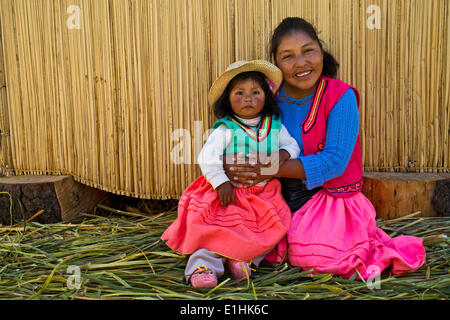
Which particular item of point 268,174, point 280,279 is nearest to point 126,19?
point 268,174

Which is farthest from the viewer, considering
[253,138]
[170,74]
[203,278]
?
[170,74]

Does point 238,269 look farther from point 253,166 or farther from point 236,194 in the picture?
point 253,166

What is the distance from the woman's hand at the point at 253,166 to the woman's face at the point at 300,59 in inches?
16.8

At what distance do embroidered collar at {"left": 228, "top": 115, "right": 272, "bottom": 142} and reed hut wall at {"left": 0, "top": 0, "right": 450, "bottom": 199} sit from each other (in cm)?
48

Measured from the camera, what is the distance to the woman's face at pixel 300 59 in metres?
2.09

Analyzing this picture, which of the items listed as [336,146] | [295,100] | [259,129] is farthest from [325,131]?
[259,129]

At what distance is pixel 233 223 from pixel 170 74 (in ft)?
3.82

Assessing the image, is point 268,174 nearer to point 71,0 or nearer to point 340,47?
point 340,47

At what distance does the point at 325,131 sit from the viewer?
2.16m

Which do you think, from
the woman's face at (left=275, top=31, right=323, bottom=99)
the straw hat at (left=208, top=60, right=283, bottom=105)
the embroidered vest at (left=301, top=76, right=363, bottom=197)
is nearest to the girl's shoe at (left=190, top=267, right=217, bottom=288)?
the embroidered vest at (left=301, top=76, right=363, bottom=197)

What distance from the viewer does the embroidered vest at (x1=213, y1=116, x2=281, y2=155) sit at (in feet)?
6.97

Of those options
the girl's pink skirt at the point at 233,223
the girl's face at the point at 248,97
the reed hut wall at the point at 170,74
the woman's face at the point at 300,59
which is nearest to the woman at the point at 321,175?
the woman's face at the point at 300,59

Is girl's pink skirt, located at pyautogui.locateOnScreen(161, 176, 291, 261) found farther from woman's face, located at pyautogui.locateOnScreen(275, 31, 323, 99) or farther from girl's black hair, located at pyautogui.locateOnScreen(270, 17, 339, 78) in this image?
girl's black hair, located at pyautogui.locateOnScreen(270, 17, 339, 78)
